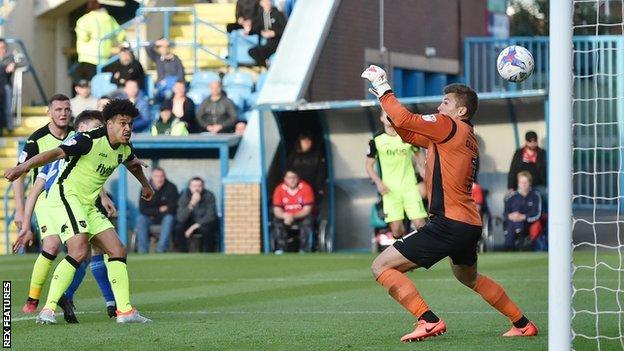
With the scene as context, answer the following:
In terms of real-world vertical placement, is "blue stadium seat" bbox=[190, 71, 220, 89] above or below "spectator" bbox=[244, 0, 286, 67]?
below

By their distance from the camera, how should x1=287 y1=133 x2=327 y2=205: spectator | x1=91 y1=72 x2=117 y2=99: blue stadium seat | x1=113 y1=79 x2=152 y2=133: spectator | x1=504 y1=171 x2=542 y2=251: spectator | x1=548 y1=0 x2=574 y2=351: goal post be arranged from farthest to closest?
x1=91 y1=72 x2=117 y2=99: blue stadium seat < x1=113 y1=79 x2=152 y2=133: spectator < x1=287 y1=133 x2=327 y2=205: spectator < x1=504 y1=171 x2=542 y2=251: spectator < x1=548 y1=0 x2=574 y2=351: goal post

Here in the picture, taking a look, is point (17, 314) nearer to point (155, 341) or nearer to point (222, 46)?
point (155, 341)

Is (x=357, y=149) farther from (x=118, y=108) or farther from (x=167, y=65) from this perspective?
(x=118, y=108)

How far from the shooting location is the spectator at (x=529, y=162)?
21438mm

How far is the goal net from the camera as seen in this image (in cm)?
975

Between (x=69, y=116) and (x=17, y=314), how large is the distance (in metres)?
1.67

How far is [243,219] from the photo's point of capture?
2267 centimetres

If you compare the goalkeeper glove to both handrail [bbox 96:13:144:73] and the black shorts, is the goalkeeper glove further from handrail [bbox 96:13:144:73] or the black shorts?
handrail [bbox 96:13:144:73]

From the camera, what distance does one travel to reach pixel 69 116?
39.0 feet

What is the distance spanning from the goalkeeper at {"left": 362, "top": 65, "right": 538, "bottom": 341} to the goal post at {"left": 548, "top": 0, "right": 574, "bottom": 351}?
4.73 feet

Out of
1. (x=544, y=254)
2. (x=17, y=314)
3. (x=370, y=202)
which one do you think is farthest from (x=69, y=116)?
(x=370, y=202)

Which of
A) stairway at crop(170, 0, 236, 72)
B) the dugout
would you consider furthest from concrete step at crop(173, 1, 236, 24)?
the dugout

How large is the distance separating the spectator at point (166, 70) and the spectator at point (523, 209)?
646 centimetres

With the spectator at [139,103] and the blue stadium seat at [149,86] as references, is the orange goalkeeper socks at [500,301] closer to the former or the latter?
the spectator at [139,103]
